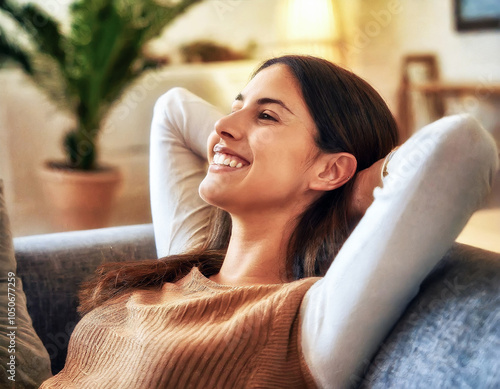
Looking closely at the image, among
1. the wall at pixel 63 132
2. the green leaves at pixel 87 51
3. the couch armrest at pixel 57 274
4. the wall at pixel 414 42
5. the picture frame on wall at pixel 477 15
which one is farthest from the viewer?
the wall at pixel 414 42

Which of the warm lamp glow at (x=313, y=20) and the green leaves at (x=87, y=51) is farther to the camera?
the warm lamp glow at (x=313, y=20)

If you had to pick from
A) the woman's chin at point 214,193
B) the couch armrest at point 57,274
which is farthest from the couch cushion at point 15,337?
the woman's chin at point 214,193

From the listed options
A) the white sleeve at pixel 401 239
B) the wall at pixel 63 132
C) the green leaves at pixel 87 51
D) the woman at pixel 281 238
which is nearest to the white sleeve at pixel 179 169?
the woman at pixel 281 238

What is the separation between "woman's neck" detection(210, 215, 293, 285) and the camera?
43.8 inches

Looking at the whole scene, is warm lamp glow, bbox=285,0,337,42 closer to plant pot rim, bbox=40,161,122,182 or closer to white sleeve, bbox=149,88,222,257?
plant pot rim, bbox=40,161,122,182

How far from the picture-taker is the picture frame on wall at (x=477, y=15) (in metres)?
4.18

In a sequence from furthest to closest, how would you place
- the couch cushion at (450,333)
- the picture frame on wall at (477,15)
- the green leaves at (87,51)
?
the picture frame on wall at (477,15) → the green leaves at (87,51) → the couch cushion at (450,333)

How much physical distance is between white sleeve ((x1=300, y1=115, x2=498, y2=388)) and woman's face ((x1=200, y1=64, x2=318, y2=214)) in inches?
10.3

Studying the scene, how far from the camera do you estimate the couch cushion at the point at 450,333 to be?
0.73 metres

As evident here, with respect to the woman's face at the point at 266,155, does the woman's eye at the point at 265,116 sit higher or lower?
higher

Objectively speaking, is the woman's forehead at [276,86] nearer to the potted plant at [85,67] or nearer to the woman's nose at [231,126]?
the woman's nose at [231,126]

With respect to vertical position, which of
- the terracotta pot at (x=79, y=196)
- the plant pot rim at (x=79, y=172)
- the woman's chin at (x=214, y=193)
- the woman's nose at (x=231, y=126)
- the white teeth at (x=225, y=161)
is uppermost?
the woman's nose at (x=231, y=126)

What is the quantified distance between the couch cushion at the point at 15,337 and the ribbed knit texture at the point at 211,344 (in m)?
0.17

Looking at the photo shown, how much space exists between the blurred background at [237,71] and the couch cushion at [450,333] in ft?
8.97
